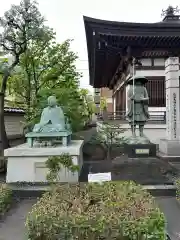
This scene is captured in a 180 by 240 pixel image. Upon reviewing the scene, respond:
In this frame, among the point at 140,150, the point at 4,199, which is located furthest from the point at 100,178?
the point at 140,150

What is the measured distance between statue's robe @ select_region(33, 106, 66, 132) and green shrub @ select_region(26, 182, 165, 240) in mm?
3389

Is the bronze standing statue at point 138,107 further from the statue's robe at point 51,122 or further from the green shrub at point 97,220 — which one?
the green shrub at point 97,220

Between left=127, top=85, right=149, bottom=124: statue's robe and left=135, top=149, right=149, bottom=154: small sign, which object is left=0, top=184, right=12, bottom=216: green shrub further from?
left=127, top=85, right=149, bottom=124: statue's robe

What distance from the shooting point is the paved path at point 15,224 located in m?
3.61

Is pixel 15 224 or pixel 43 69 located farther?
pixel 43 69

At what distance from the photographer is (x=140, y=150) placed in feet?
29.3

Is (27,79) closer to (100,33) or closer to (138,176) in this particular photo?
(100,33)

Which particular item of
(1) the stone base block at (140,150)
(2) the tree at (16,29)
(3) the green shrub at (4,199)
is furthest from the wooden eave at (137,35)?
(3) the green shrub at (4,199)

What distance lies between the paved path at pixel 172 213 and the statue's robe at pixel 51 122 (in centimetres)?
302

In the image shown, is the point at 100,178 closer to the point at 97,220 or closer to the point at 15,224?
the point at 15,224

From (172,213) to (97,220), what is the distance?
2.28 m

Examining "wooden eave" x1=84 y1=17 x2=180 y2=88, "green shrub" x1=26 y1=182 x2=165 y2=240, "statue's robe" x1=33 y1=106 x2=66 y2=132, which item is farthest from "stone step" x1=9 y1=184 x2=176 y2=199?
"wooden eave" x1=84 y1=17 x2=180 y2=88

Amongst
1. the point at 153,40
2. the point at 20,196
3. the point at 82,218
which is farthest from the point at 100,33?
the point at 82,218

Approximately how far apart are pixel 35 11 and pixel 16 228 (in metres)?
9.48
